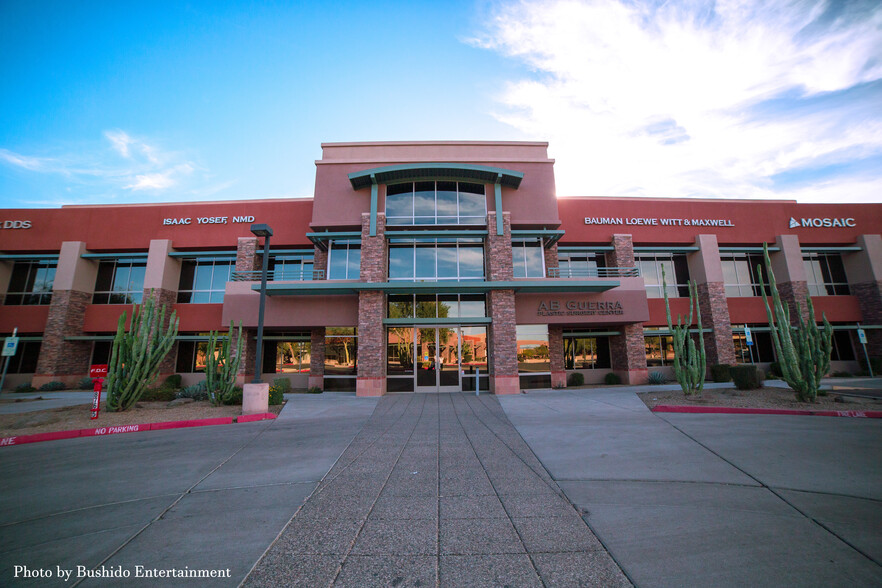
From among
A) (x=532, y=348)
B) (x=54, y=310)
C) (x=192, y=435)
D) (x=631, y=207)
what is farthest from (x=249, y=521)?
(x=54, y=310)

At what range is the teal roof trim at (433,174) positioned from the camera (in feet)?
57.1

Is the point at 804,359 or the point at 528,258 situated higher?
the point at 528,258

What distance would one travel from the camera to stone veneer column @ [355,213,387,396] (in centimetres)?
1609

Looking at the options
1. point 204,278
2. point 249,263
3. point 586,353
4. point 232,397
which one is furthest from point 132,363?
point 586,353

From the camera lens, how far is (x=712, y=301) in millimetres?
20547

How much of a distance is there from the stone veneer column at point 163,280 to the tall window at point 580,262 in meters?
23.0

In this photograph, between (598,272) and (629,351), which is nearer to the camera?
(629,351)

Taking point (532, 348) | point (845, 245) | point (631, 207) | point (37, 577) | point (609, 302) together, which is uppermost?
point (631, 207)

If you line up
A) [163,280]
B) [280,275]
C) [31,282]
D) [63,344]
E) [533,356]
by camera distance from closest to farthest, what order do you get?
[533,356] → [63,344] → [163,280] → [280,275] → [31,282]

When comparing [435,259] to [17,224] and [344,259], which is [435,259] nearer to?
[344,259]

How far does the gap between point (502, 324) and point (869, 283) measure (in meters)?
23.8

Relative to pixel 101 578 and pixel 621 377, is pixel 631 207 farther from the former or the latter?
pixel 101 578

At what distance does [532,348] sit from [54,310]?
26750 millimetres

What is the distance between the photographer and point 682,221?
21578mm
